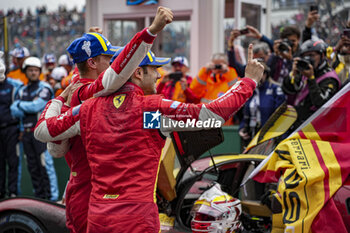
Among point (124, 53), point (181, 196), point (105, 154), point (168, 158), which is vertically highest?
point (124, 53)

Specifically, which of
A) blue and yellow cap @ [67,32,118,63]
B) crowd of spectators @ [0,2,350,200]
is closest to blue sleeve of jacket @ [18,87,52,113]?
crowd of spectators @ [0,2,350,200]

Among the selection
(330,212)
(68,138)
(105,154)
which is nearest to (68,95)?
(68,138)

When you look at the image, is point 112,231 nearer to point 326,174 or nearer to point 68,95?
point 68,95

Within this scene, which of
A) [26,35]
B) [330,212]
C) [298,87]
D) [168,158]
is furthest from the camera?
[26,35]

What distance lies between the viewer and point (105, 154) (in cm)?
277

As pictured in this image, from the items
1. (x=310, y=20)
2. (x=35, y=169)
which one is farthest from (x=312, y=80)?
(x=35, y=169)

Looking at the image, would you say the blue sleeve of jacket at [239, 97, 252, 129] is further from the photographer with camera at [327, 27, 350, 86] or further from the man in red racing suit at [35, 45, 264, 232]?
the man in red racing suit at [35, 45, 264, 232]

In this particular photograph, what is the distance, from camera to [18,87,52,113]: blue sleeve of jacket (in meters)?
7.14

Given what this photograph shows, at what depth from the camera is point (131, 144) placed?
2709 mm

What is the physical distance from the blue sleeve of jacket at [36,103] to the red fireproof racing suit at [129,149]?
454 centimetres

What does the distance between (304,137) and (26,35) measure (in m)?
11.3

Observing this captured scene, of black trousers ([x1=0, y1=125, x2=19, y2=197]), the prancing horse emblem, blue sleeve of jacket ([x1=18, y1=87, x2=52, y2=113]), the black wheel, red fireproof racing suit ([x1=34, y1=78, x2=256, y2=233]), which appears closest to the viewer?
red fireproof racing suit ([x1=34, y1=78, x2=256, y2=233])

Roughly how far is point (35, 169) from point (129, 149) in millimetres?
4892

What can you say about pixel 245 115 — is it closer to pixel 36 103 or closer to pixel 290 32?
pixel 290 32
